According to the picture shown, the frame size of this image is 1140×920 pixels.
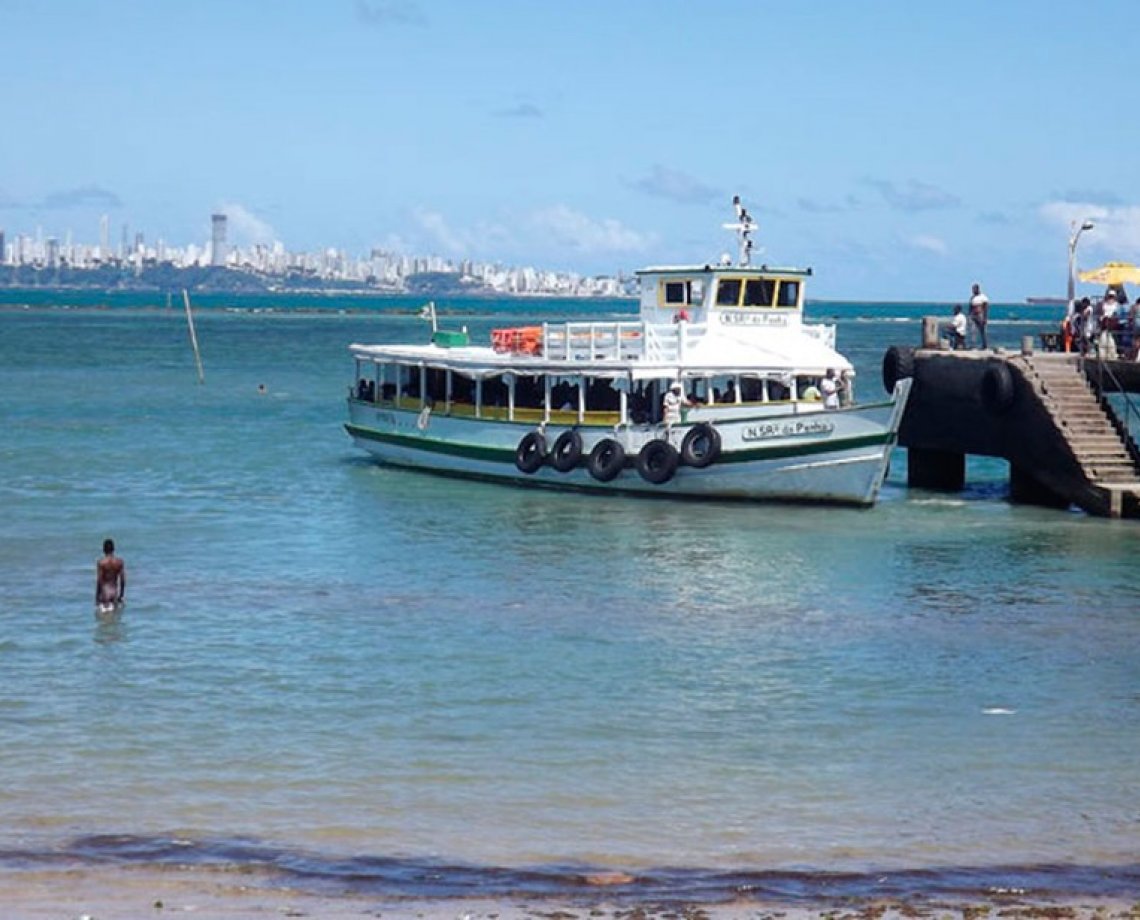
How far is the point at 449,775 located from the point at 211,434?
43.8 meters

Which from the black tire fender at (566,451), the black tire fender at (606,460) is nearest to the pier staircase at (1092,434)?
the black tire fender at (606,460)

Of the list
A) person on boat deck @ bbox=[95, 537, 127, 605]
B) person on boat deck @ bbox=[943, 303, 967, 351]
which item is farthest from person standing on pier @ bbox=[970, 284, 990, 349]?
person on boat deck @ bbox=[95, 537, 127, 605]

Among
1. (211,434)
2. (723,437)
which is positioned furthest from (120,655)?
(211,434)

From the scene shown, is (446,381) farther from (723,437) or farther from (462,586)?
(462,586)

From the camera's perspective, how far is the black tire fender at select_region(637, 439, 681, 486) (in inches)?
1570

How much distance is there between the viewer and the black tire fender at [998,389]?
129 ft

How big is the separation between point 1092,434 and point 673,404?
820cm

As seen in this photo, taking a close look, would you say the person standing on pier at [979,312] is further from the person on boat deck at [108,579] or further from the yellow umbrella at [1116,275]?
the person on boat deck at [108,579]

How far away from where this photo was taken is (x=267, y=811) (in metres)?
17.9

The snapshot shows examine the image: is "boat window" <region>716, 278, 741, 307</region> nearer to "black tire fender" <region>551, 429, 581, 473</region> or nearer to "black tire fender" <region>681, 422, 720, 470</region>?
"black tire fender" <region>681, 422, 720, 470</region>

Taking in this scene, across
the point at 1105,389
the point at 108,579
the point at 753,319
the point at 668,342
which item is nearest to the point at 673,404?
the point at 668,342

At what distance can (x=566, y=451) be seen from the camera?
4169cm

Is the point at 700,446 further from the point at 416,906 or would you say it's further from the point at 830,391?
the point at 416,906

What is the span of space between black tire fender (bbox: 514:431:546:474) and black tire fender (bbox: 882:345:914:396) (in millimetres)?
7660
